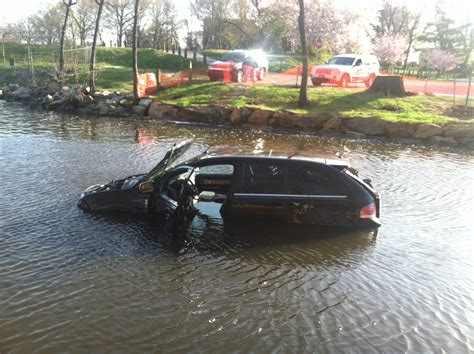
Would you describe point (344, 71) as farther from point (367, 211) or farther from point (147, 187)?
point (147, 187)

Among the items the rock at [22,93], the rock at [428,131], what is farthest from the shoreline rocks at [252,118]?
the rock at [22,93]

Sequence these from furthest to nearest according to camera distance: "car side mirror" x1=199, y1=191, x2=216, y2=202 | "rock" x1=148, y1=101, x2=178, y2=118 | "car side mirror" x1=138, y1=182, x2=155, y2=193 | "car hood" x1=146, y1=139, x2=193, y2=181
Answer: "rock" x1=148, y1=101, x2=178, y2=118, "car hood" x1=146, y1=139, x2=193, y2=181, "car side mirror" x1=138, y1=182, x2=155, y2=193, "car side mirror" x1=199, y1=191, x2=216, y2=202

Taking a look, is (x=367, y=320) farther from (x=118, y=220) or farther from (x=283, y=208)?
(x=118, y=220)

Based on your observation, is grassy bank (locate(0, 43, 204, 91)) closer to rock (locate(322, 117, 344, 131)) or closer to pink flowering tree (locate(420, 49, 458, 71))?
rock (locate(322, 117, 344, 131))

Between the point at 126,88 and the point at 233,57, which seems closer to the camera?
the point at 233,57

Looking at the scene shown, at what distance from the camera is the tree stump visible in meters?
24.6

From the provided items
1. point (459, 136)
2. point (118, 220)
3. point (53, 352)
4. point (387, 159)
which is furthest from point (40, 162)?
point (459, 136)

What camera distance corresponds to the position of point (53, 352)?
4.90m

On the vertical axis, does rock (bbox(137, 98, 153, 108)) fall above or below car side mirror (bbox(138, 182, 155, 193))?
above

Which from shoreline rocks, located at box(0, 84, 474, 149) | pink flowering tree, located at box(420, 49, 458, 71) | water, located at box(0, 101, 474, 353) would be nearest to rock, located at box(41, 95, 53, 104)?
shoreline rocks, located at box(0, 84, 474, 149)

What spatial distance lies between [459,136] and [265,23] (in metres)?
38.1

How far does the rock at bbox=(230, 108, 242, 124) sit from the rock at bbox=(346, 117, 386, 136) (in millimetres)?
5249

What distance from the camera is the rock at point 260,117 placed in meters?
22.1

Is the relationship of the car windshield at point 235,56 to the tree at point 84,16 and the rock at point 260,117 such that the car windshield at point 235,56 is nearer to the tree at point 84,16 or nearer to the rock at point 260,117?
the rock at point 260,117
